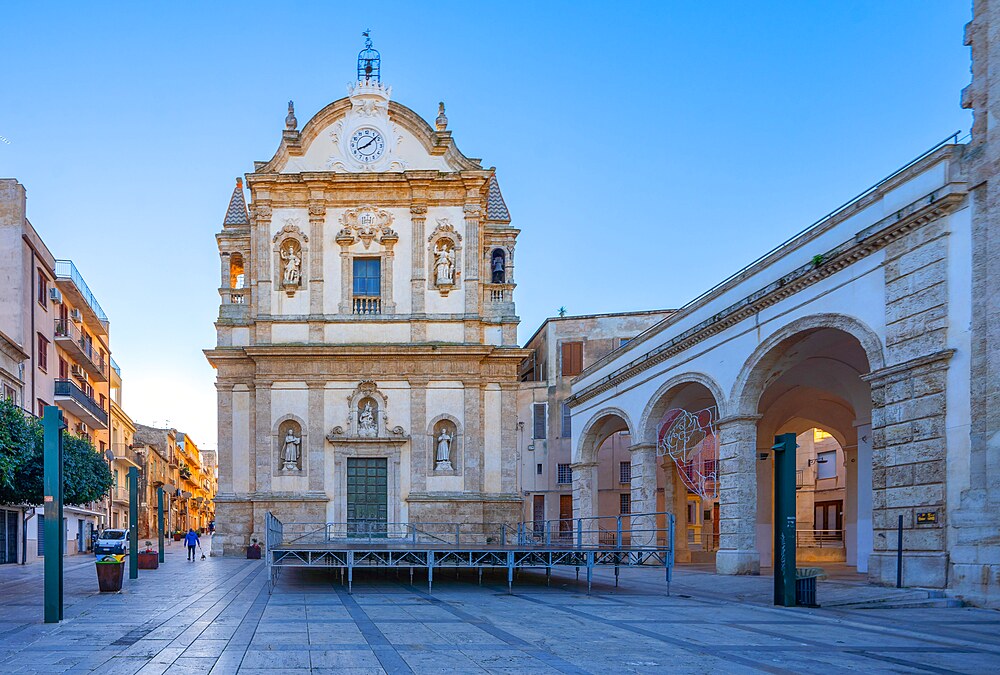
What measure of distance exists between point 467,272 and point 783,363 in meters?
17.0

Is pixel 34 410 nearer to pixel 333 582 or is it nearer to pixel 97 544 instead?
pixel 97 544

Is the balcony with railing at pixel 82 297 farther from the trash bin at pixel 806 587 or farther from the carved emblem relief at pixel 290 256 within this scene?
the trash bin at pixel 806 587

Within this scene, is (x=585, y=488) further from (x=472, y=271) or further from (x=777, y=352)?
(x=777, y=352)

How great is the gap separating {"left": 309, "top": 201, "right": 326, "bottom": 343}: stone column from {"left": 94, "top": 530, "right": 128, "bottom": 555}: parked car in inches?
484

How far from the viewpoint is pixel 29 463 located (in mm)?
20766

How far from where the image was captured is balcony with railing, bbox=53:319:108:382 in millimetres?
43219

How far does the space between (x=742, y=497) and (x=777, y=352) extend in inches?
142

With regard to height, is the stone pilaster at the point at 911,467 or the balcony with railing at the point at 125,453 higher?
the stone pilaster at the point at 911,467

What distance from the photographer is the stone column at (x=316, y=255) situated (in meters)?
36.7

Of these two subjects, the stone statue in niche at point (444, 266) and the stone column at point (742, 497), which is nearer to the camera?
the stone column at point (742, 497)

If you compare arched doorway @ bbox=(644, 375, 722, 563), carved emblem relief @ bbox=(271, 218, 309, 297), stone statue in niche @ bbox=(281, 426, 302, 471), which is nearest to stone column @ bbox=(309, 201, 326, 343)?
carved emblem relief @ bbox=(271, 218, 309, 297)

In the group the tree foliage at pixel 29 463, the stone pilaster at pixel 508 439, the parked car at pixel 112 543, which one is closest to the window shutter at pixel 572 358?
the stone pilaster at pixel 508 439

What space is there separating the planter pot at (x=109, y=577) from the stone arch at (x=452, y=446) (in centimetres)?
1677

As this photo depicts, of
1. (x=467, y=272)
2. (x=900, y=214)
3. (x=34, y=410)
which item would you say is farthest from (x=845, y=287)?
(x=34, y=410)
